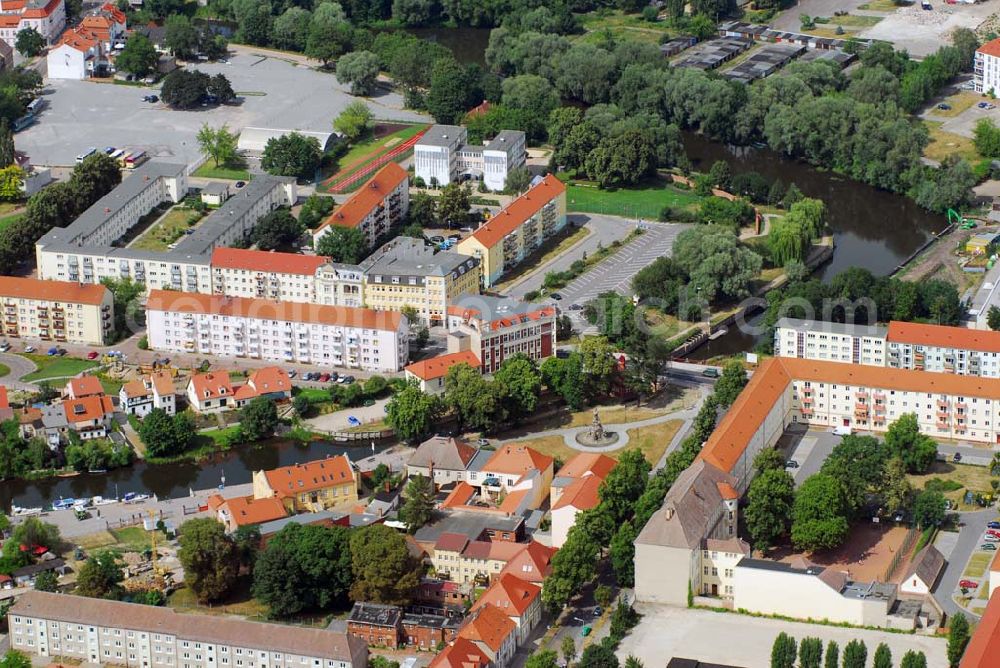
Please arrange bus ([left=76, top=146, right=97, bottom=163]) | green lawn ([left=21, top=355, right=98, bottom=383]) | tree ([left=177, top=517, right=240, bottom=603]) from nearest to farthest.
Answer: tree ([left=177, top=517, right=240, bottom=603]), green lawn ([left=21, top=355, right=98, bottom=383]), bus ([left=76, top=146, right=97, bottom=163])

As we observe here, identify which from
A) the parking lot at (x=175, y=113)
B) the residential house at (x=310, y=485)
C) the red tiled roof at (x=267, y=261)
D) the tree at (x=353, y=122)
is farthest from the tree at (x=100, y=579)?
the tree at (x=353, y=122)

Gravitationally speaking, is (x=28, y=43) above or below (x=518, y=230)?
below

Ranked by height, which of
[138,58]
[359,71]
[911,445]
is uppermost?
[911,445]

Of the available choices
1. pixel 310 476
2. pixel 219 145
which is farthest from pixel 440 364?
pixel 219 145

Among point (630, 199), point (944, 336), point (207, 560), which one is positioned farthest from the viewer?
point (630, 199)

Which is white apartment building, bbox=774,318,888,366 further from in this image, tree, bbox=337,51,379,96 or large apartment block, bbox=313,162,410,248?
tree, bbox=337,51,379,96

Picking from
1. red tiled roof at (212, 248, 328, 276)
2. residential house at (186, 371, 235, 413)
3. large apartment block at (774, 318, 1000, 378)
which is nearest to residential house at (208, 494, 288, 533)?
residential house at (186, 371, 235, 413)

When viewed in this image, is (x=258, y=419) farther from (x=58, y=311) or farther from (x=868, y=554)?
(x=868, y=554)
